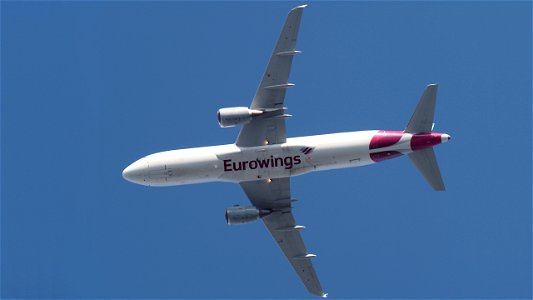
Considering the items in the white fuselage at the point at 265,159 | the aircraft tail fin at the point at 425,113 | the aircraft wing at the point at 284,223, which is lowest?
the aircraft wing at the point at 284,223

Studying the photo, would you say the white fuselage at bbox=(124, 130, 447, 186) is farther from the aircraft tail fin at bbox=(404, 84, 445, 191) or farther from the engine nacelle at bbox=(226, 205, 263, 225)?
the engine nacelle at bbox=(226, 205, 263, 225)

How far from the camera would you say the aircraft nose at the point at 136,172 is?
75938 millimetres

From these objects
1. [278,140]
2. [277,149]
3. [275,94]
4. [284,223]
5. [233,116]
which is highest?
[275,94]

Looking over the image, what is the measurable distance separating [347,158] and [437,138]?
7.46 metres

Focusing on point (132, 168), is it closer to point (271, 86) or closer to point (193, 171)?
point (193, 171)

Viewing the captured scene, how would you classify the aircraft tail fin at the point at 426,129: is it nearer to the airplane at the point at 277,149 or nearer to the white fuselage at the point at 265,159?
the airplane at the point at 277,149

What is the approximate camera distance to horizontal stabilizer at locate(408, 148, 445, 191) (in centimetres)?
7612

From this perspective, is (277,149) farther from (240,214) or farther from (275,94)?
(240,214)

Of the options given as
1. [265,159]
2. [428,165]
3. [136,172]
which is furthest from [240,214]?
[428,165]

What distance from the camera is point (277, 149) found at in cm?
7556

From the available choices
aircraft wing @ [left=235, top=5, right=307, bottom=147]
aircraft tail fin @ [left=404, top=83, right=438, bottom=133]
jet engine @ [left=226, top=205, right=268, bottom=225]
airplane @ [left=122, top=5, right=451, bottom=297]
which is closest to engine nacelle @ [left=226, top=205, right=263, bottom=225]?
jet engine @ [left=226, top=205, right=268, bottom=225]

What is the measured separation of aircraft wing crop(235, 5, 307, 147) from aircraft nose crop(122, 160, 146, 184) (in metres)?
7.94

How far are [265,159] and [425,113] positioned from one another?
Result: 13407 mm

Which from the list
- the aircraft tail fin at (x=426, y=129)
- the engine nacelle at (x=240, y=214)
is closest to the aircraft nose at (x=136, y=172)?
the engine nacelle at (x=240, y=214)
